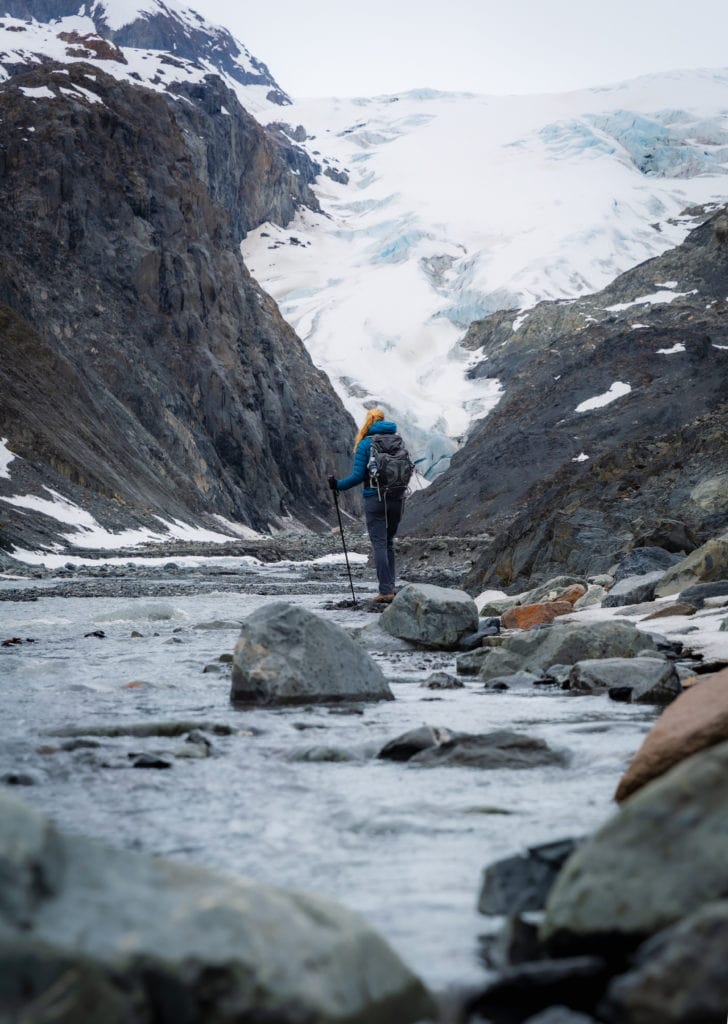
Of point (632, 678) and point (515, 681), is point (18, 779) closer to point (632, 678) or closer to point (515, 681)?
point (632, 678)

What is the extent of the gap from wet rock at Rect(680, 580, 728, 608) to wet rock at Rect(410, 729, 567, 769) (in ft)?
17.4

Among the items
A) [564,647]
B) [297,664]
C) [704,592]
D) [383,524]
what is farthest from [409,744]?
[383,524]

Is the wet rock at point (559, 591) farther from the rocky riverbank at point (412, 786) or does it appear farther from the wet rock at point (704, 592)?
the wet rock at point (704, 592)

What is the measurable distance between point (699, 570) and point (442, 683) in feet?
15.4

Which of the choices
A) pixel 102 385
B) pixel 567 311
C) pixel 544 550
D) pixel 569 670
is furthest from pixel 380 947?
pixel 567 311

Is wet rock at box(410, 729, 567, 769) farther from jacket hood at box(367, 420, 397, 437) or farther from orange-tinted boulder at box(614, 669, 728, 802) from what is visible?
jacket hood at box(367, 420, 397, 437)

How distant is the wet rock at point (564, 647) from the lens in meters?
7.68

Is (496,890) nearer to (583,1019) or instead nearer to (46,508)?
(583,1019)

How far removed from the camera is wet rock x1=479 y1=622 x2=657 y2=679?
7684mm

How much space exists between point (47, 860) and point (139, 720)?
154 inches

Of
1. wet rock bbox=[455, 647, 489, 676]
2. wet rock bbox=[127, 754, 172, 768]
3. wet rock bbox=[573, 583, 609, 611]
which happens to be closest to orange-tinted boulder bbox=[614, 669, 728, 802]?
wet rock bbox=[127, 754, 172, 768]

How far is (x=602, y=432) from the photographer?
49.3 metres

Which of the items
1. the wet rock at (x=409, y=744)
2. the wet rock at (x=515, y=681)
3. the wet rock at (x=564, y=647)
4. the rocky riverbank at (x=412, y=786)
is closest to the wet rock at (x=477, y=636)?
the rocky riverbank at (x=412, y=786)

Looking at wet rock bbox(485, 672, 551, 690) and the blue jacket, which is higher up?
the blue jacket
